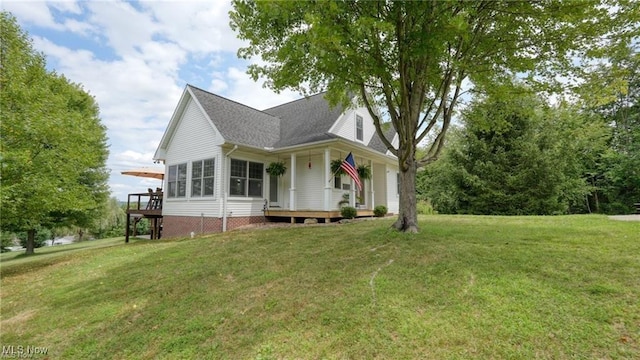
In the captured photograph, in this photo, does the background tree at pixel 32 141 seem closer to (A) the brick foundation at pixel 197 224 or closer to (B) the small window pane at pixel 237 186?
(A) the brick foundation at pixel 197 224

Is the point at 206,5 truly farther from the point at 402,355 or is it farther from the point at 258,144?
the point at 402,355

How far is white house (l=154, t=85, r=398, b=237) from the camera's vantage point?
12.6m

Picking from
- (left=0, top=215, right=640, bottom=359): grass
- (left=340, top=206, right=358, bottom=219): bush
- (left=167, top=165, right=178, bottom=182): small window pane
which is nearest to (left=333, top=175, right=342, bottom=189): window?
(left=340, top=206, right=358, bottom=219): bush

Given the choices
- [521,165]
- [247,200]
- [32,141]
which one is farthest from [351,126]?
[32,141]

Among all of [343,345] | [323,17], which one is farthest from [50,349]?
[323,17]

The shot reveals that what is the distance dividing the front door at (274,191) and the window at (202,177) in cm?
272

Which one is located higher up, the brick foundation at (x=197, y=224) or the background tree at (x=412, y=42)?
the background tree at (x=412, y=42)

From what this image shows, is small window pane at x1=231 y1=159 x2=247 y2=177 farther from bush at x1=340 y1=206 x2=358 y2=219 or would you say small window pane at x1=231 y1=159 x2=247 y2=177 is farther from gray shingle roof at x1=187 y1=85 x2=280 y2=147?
bush at x1=340 y1=206 x2=358 y2=219

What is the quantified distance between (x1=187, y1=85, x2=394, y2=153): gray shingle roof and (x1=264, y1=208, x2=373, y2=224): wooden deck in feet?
9.88

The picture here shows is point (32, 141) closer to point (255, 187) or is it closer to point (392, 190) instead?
point (255, 187)

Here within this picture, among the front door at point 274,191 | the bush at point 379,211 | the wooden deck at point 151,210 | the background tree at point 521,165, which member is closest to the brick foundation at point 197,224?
the front door at point 274,191

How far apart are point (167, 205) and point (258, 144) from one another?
6222mm

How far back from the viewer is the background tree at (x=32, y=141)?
8508 millimetres

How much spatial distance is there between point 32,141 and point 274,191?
28.7 feet
